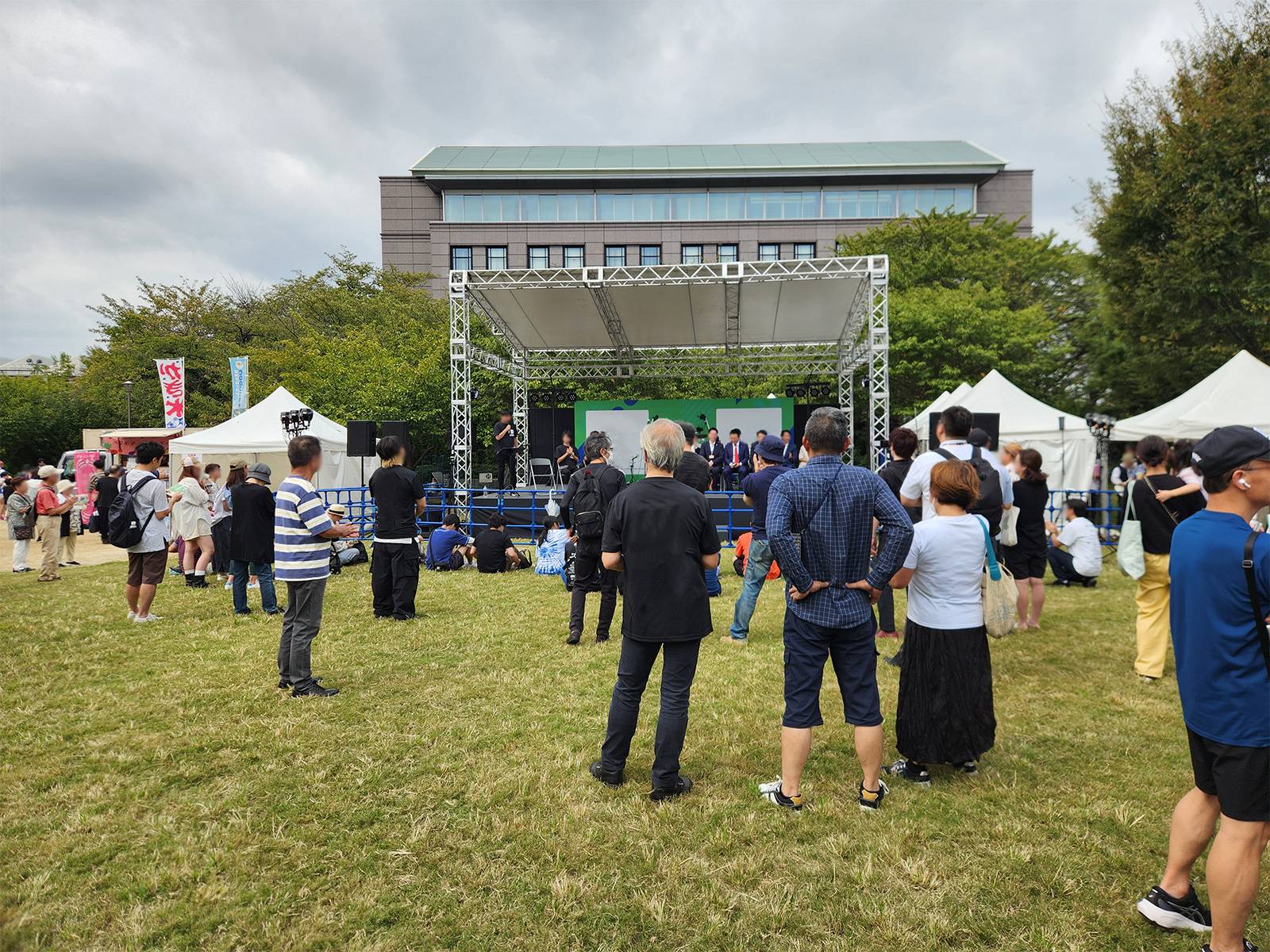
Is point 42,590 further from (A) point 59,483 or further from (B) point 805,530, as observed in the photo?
(B) point 805,530

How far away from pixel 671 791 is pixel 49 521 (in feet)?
37.9

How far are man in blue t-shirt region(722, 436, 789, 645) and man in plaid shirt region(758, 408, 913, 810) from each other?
2935 millimetres

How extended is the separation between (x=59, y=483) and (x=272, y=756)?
33.3 ft

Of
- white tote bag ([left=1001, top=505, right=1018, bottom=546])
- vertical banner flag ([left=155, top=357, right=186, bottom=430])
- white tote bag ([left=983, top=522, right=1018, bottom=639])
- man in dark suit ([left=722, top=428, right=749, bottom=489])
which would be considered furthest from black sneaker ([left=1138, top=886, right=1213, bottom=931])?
vertical banner flag ([left=155, top=357, right=186, bottom=430])

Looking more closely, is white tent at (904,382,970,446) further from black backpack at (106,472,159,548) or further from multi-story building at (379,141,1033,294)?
multi-story building at (379,141,1033,294)

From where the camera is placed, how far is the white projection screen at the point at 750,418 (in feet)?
67.6

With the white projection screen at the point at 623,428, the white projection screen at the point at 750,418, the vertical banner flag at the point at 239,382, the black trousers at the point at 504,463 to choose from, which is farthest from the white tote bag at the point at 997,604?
the vertical banner flag at the point at 239,382

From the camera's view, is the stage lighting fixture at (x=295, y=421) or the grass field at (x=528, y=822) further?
the stage lighting fixture at (x=295, y=421)

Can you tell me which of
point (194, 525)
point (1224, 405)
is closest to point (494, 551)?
point (194, 525)

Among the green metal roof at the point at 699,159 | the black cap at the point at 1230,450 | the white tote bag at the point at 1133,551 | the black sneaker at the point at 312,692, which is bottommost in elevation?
the black sneaker at the point at 312,692

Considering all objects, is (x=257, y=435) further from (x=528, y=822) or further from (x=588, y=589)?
(x=528, y=822)

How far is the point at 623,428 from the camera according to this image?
21.0 metres

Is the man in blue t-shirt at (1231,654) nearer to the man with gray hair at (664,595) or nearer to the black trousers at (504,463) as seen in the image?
the man with gray hair at (664,595)

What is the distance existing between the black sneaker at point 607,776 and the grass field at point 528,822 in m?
0.06
